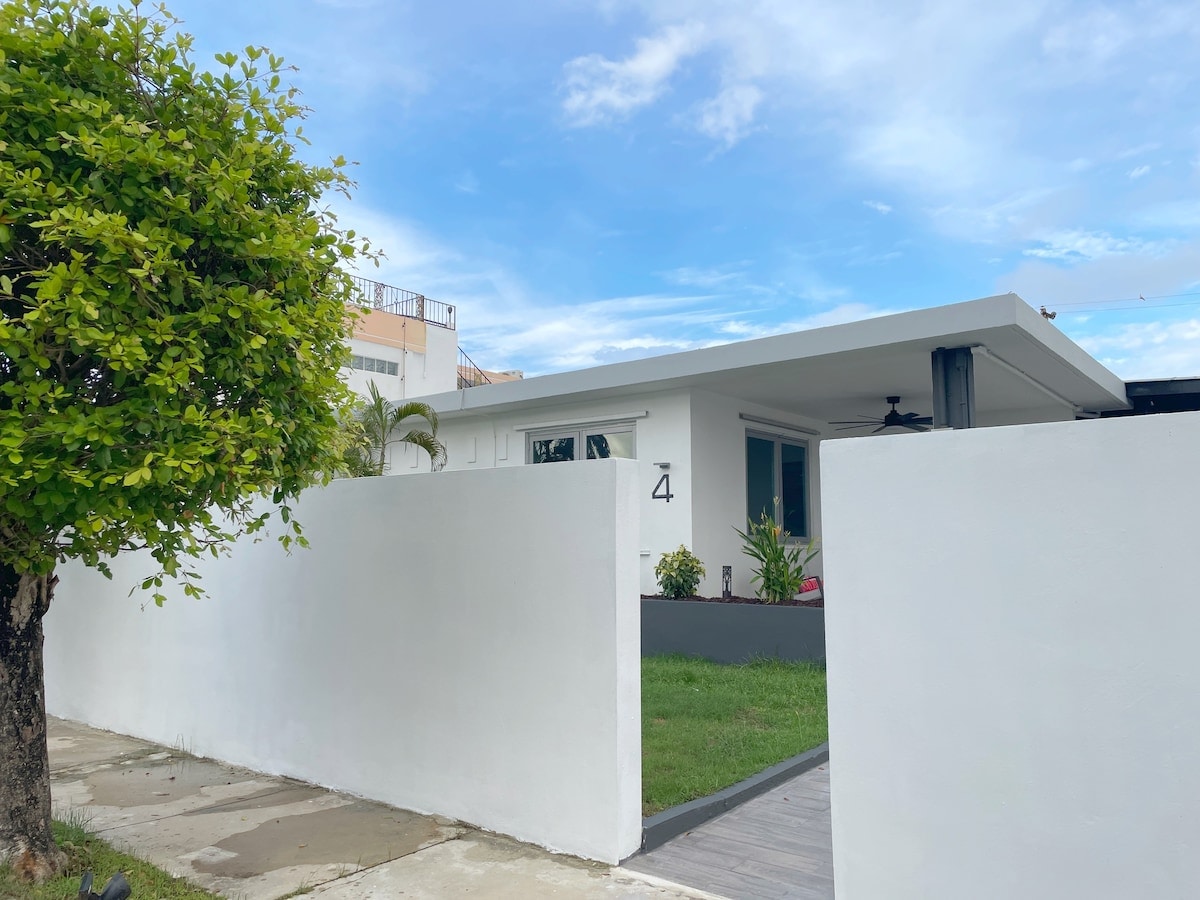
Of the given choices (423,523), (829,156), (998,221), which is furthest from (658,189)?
(423,523)

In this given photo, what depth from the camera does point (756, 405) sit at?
39.4 feet

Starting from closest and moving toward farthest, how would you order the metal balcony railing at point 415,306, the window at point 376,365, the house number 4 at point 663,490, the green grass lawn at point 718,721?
the green grass lawn at point 718,721 → the house number 4 at point 663,490 → the window at point 376,365 → the metal balcony railing at point 415,306

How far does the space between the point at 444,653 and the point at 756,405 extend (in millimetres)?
7582

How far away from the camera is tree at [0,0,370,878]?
3.31 m

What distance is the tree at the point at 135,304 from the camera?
3.31 metres

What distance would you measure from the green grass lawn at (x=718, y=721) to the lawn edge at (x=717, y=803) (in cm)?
9

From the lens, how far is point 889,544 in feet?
11.6

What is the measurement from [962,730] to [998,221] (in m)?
14.0

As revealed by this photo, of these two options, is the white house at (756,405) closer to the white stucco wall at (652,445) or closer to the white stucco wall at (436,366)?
the white stucco wall at (652,445)

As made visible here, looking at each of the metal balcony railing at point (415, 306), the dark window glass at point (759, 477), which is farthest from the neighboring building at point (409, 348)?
the dark window glass at point (759, 477)

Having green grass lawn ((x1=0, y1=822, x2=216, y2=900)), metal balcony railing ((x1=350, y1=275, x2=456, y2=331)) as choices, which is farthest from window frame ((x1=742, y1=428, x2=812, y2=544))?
metal balcony railing ((x1=350, y1=275, x2=456, y2=331))

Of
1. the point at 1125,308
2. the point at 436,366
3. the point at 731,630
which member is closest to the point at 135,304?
the point at 731,630

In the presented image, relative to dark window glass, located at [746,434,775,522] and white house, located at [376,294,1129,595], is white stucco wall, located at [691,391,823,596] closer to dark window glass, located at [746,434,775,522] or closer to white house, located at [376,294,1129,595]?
white house, located at [376,294,1129,595]

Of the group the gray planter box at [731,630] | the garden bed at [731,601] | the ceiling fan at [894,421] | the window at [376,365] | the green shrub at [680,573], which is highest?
the window at [376,365]
